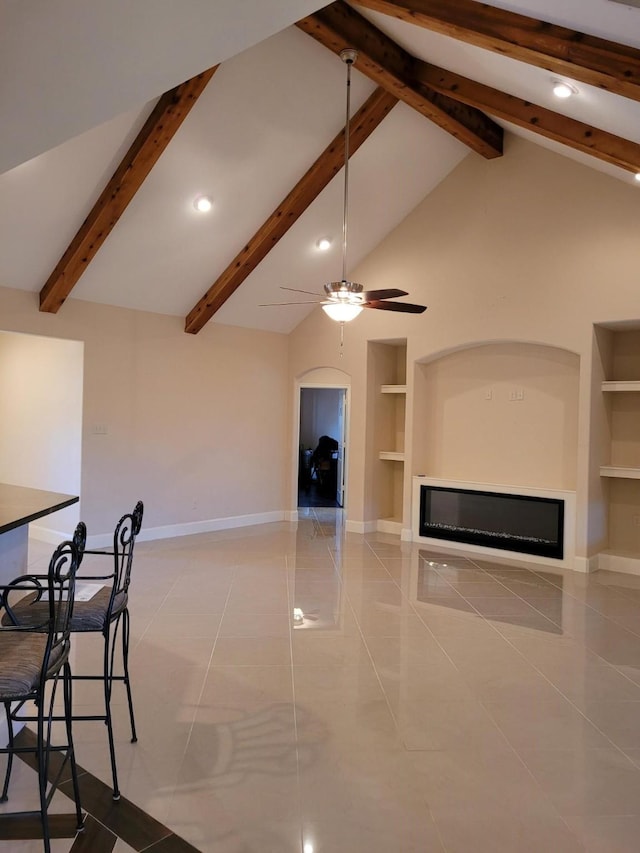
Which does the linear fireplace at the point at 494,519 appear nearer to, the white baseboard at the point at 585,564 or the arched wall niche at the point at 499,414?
the white baseboard at the point at 585,564

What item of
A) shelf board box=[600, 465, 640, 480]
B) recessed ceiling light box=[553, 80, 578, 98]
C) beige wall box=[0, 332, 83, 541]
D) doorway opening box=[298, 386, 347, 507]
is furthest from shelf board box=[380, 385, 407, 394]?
recessed ceiling light box=[553, 80, 578, 98]

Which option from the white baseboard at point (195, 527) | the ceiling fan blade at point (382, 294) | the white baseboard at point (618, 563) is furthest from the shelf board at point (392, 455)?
the ceiling fan blade at point (382, 294)

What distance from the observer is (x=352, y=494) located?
783 centimetres

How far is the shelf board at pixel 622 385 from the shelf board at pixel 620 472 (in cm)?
80

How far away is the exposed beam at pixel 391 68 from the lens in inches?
→ 179

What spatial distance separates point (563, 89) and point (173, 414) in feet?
16.8

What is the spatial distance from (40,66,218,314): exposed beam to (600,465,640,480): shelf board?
5074mm

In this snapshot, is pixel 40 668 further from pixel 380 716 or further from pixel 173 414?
pixel 173 414

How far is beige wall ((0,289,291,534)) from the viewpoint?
6289mm

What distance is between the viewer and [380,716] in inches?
116

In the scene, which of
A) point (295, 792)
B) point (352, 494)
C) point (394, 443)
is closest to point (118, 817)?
point (295, 792)

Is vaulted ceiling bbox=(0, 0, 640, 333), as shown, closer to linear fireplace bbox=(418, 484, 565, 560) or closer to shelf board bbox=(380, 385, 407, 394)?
shelf board bbox=(380, 385, 407, 394)

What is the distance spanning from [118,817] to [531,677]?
7.74 ft

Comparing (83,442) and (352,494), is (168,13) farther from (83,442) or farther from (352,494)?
(352,494)
